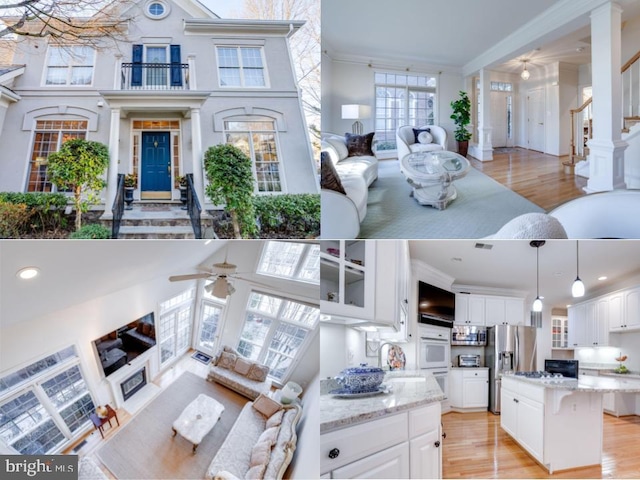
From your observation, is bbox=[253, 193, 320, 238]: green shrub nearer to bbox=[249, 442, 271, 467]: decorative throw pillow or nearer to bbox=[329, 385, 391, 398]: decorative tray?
bbox=[329, 385, 391, 398]: decorative tray

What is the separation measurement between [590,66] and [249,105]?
1386mm

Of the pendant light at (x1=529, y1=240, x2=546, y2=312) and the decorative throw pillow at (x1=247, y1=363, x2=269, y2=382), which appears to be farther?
the decorative throw pillow at (x1=247, y1=363, x2=269, y2=382)

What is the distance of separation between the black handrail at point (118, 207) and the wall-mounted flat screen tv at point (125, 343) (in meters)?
0.44

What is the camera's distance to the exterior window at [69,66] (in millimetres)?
2113

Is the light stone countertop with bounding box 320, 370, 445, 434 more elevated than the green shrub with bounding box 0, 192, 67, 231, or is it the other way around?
the green shrub with bounding box 0, 192, 67, 231

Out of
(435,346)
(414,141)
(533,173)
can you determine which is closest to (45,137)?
(414,141)

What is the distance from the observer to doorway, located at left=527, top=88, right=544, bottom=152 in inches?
74.7

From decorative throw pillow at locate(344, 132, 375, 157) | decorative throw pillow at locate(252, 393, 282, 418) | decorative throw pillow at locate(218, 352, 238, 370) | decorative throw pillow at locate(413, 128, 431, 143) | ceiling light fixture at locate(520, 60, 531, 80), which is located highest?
ceiling light fixture at locate(520, 60, 531, 80)

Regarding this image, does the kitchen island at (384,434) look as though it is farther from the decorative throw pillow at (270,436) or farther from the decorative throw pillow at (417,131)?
the decorative throw pillow at (417,131)

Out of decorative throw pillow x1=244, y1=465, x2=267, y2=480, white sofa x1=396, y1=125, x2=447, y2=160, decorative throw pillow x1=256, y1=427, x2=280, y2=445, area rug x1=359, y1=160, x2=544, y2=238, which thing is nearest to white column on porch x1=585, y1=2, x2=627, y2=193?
area rug x1=359, y1=160, x2=544, y2=238

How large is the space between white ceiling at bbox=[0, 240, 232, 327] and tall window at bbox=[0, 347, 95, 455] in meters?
0.25

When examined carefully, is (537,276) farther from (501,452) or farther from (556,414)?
(501,452)

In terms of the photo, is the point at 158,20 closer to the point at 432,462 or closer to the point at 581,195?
the point at 581,195

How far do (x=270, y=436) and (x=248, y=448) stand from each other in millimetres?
112
